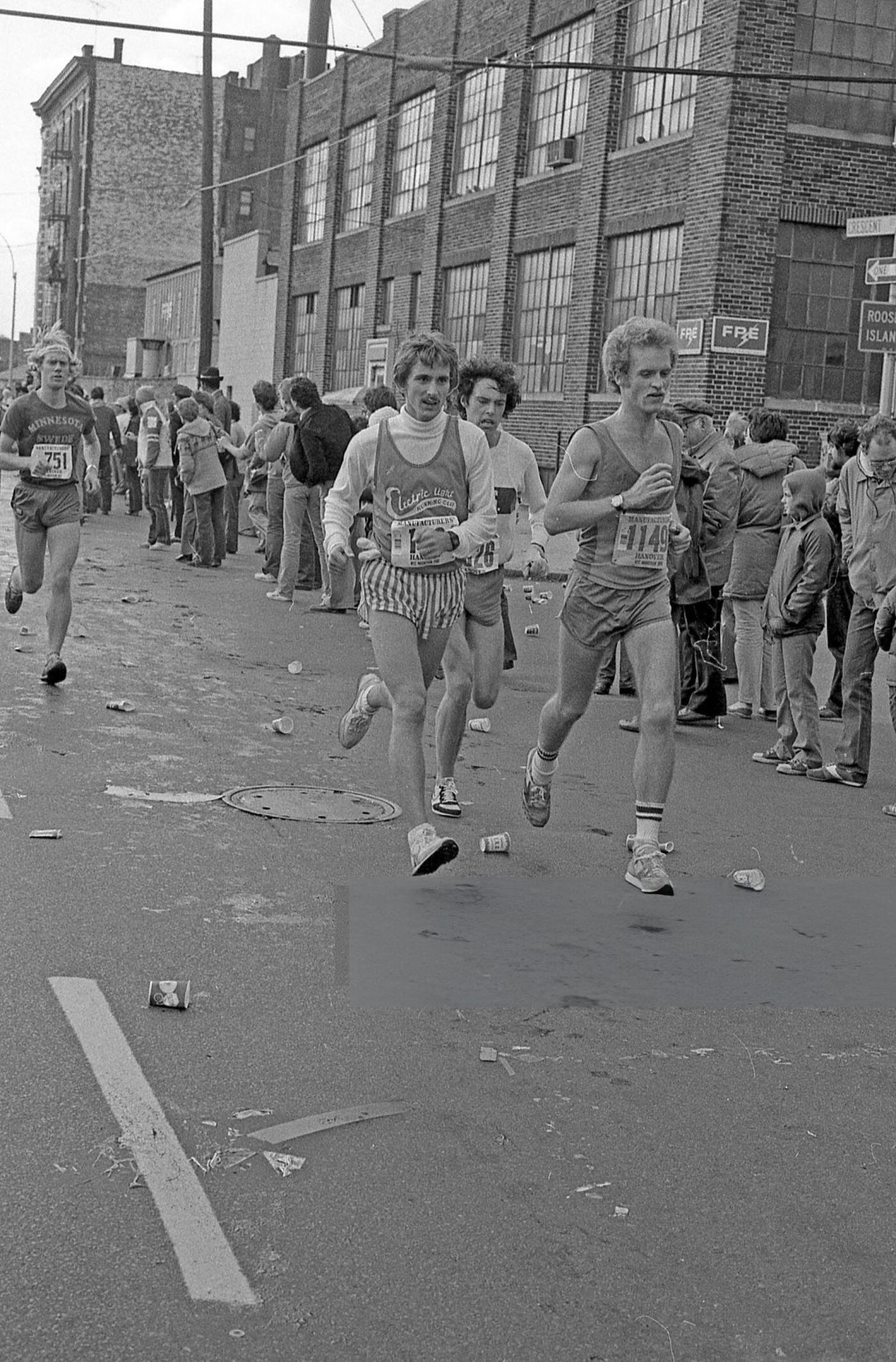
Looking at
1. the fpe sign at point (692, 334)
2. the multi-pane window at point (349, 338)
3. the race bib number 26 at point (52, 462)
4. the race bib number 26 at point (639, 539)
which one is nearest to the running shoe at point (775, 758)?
the race bib number 26 at point (639, 539)

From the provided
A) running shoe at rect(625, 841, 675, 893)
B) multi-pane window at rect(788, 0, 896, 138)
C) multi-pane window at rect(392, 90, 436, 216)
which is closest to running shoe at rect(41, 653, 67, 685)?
running shoe at rect(625, 841, 675, 893)

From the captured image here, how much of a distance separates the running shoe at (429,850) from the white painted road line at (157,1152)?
1.53 m

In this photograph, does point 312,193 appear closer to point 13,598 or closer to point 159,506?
point 159,506

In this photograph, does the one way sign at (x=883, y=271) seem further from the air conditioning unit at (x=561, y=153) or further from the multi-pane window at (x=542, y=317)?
the air conditioning unit at (x=561, y=153)

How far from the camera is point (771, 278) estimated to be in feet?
80.0

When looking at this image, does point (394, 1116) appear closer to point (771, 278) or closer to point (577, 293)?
point (771, 278)

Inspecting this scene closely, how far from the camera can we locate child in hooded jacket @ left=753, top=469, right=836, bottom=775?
992 cm

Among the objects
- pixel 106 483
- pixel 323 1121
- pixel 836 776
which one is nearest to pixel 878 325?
pixel 836 776

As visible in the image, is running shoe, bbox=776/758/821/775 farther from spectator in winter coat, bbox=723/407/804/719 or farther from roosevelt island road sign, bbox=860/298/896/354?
roosevelt island road sign, bbox=860/298/896/354

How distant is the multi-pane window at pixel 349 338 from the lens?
131 feet

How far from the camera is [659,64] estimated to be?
26.4 meters

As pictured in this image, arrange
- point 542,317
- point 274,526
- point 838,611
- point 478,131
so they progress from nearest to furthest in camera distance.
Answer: point 838,611, point 274,526, point 542,317, point 478,131

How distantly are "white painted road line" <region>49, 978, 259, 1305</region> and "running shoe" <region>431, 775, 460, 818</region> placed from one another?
2.97 metres

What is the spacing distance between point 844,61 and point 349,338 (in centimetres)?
1794
